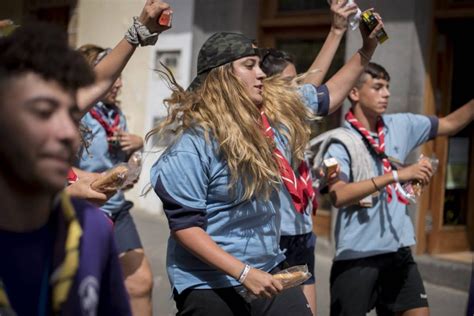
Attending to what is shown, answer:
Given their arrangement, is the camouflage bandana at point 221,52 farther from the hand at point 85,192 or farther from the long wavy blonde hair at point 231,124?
the hand at point 85,192

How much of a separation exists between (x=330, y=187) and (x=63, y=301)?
2825mm

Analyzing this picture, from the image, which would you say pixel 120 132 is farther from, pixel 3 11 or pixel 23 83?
pixel 3 11

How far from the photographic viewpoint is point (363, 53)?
4016 mm

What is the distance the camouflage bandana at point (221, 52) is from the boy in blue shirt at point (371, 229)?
1139mm

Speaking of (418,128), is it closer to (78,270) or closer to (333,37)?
(333,37)

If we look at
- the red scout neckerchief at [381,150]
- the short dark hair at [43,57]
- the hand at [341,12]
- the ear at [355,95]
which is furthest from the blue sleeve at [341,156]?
the short dark hair at [43,57]

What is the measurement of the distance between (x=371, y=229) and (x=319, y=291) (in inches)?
102

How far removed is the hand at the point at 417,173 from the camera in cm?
434

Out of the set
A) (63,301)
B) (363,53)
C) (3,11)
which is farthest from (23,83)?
(3,11)

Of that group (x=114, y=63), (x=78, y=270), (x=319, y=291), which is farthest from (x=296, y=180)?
(x=319, y=291)

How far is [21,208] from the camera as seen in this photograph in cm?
173

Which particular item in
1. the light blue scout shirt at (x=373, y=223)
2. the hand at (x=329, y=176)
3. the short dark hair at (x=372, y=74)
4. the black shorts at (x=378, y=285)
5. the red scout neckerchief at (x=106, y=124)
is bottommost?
the black shorts at (x=378, y=285)

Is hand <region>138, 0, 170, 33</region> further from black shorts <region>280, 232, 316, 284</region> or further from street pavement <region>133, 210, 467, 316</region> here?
street pavement <region>133, 210, 467, 316</region>

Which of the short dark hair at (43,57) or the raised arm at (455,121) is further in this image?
the raised arm at (455,121)
